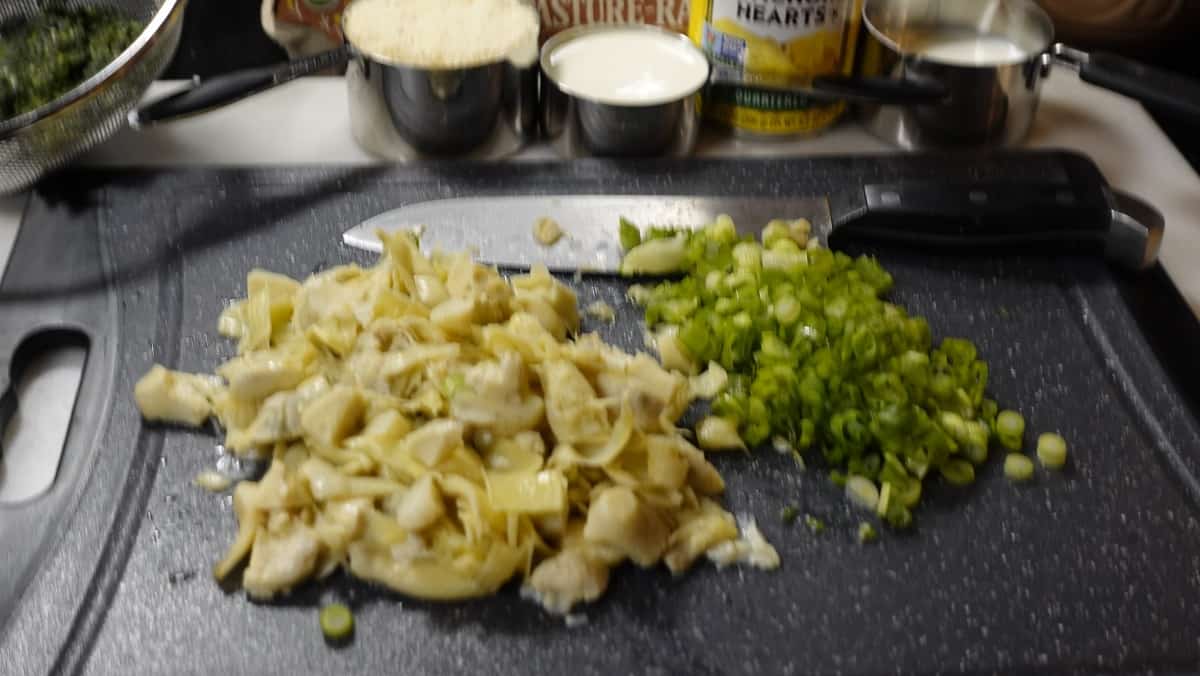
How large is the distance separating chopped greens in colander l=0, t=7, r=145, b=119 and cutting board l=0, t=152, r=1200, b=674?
173 mm

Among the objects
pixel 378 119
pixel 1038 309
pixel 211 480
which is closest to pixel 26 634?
pixel 211 480

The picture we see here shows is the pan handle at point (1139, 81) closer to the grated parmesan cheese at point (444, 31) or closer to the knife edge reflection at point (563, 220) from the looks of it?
the knife edge reflection at point (563, 220)

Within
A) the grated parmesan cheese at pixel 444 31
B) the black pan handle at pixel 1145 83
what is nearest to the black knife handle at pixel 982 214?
the black pan handle at pixel 1145 83

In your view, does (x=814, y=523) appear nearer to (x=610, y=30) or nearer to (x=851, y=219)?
(x=851, y=219)

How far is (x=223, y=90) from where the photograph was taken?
4.12 ft

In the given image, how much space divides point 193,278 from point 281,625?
472mm

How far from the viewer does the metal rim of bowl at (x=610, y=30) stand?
1.30 metres

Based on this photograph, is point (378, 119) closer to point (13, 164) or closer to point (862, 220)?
point (13, 164)

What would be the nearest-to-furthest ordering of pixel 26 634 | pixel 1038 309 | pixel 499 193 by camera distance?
1. pixel 26 634
2. pixel 1038 309
3. pixel 499 193

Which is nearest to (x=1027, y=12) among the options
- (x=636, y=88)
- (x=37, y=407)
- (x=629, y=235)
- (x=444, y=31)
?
(x=636, y=88)

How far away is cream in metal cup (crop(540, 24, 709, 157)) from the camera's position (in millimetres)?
1317

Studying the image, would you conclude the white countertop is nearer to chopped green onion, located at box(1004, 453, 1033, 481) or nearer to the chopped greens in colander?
the chopped greens in colander

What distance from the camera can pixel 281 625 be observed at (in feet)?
2.93

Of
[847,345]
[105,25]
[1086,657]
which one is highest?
[105,25]
